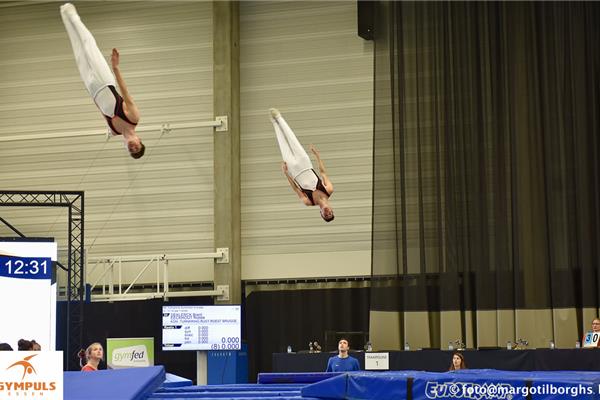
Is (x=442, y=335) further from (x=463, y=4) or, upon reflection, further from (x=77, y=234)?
(x=77, y=234)

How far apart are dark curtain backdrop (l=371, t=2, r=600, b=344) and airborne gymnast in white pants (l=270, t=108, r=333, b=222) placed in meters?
5.44

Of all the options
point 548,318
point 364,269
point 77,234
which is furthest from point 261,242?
point 548,318

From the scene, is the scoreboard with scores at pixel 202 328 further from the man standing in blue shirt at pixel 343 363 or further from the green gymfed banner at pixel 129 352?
the man standing in blue shirt at pixel 343 363

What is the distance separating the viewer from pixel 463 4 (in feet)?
52.4

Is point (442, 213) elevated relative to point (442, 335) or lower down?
elevated

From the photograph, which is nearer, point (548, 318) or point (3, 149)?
point (548, 318)

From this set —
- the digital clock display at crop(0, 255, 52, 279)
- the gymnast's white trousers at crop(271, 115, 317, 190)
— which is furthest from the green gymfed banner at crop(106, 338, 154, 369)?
the gymnast's white trousers at crop(271, 115, 317, 190)

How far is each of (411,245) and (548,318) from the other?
2431 millimetres

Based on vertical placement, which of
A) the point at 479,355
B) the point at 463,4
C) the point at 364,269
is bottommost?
the point at 479,355

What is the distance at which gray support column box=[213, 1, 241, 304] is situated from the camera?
16500 mm

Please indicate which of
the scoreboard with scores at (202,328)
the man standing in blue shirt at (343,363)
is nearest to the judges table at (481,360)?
the man standing in blue shirt at (343,363)

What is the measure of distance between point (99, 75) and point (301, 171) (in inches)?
120

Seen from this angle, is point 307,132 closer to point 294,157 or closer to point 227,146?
point 227,146

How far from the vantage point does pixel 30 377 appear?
5035 mm
